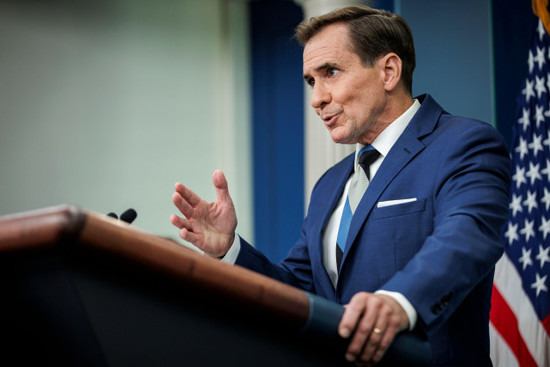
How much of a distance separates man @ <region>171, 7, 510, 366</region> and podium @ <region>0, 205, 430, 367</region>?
0.13 metres

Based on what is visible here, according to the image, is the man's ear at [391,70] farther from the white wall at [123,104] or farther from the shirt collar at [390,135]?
the white wall at [123,104]

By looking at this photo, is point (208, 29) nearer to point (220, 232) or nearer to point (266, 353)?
point (220, 232)

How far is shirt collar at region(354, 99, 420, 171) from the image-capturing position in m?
1.79

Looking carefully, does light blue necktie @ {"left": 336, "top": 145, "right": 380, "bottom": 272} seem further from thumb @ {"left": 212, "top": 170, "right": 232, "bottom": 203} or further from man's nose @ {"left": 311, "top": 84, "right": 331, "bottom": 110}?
thumb @ {"left": 212, "top": 170, "right": 232, "bottom": 203}

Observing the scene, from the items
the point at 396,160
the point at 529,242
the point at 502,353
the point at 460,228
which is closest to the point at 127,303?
the point at 460,228

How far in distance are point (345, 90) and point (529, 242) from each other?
5.36 ft

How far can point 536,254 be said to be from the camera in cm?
296

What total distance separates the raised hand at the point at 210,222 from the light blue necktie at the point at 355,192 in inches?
11.3

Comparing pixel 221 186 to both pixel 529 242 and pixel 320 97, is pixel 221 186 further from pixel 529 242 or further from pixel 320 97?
pixel 529 242

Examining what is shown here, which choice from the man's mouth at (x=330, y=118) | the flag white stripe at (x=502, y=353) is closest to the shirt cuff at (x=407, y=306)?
the man's mouth at (x=330, y=118)

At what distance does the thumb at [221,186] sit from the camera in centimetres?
155

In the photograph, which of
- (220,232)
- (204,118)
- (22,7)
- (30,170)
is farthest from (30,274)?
(204,118)

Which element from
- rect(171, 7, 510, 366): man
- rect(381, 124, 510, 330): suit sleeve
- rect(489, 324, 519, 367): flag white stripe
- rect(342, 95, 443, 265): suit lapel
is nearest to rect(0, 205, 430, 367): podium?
rect(171, 7, 510, 366): man

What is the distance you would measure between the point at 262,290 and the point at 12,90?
13.5 feet
